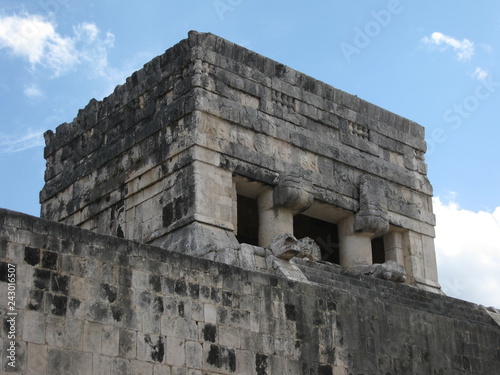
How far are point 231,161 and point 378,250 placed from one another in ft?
16.8

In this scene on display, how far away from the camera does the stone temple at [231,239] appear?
1106 centimetres

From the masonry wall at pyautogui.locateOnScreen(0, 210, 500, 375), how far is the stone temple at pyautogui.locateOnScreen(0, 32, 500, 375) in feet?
0.07

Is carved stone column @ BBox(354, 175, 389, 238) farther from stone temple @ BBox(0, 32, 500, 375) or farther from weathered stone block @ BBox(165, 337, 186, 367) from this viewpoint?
weathered stone block @ BBox(165, 337, 186, 367)

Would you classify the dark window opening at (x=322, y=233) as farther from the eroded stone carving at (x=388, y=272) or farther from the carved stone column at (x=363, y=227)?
the eroded stone carving at (x=388, y=272)

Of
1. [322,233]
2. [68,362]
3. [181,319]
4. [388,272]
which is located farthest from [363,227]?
[68,362]

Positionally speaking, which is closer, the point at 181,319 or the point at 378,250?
the point at 181,319

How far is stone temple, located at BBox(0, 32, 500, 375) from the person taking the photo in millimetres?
11062

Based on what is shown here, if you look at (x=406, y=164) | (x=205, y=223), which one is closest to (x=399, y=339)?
(x=205, y=223)

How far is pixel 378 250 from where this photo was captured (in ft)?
70.2

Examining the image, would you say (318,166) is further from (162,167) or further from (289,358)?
(289,358)

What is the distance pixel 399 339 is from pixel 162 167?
18.3 feet

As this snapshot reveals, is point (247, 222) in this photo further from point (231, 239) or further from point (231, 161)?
point (231, 239)

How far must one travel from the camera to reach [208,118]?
17.7 m

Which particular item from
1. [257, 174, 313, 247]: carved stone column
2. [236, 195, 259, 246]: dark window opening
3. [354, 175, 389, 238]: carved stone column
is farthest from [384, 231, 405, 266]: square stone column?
[236, 195, 259, 246]: dark window opening
